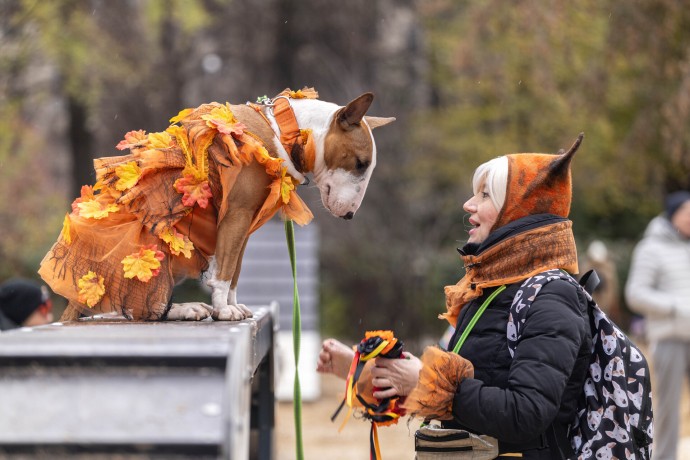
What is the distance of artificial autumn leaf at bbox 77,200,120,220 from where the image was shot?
3.26m

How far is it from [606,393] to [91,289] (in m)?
1.77

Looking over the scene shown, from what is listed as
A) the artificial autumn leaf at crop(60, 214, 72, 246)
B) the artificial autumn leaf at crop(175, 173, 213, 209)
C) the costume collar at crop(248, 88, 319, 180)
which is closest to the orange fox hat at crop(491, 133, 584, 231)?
the costume collar at crop(248, 88, 319, 180)

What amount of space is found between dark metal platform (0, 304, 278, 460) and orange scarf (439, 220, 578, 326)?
0.92 metres

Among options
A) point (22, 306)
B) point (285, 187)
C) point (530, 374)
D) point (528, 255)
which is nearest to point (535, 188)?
point (528, 255)

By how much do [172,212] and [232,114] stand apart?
0.44m

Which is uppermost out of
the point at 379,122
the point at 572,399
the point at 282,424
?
the point at 379,122

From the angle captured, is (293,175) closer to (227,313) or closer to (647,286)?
(227,313)

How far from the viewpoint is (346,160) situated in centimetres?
356

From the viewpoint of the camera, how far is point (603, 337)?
2639mm

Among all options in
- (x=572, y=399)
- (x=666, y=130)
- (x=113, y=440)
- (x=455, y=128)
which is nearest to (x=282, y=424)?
(x=666, y=130)

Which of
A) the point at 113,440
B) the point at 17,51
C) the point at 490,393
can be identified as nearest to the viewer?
the point at 113,440

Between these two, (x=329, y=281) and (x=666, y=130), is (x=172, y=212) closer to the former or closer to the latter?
(x=666, y=130)

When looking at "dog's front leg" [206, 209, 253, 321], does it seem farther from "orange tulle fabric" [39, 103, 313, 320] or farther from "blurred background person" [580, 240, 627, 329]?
"blurred background person" [580, 240, 627, 329]

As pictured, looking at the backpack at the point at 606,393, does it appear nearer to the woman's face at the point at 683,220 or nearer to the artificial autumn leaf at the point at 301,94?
the artificial autumn leaf at the point at 301,94
